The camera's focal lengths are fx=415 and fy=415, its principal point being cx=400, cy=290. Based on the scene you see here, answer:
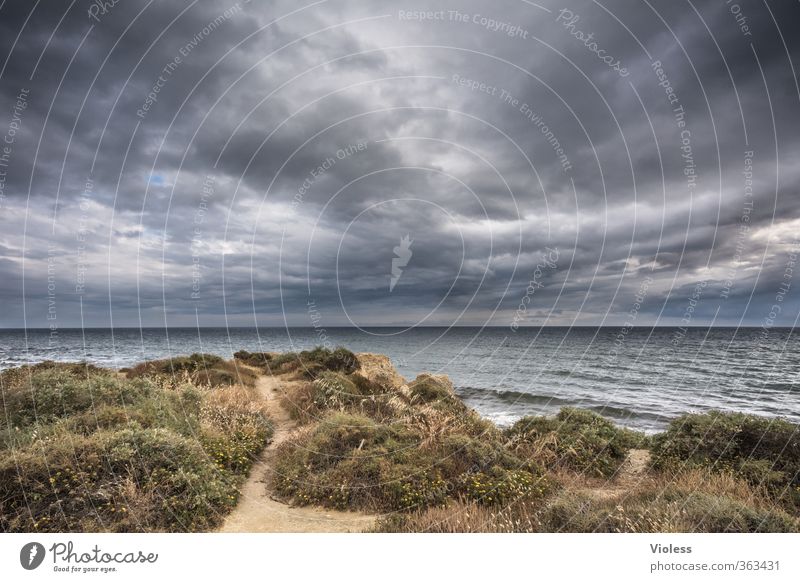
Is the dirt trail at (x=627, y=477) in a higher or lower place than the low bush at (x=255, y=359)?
lower

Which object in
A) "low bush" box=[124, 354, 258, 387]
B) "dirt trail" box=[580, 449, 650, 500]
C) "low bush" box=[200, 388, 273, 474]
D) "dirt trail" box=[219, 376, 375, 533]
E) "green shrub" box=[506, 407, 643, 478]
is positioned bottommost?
"dirt trail" box=[580, 449, 650, 500]

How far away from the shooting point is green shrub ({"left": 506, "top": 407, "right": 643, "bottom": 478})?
11961 millimetres

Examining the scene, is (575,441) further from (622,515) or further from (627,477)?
(622,515)

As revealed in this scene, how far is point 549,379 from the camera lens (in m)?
42.3

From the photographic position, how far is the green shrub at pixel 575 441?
12.0 metres

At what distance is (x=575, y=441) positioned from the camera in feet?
42.0

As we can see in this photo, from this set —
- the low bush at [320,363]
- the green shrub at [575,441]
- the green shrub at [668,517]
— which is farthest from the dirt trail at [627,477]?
the low bush at [320,363]

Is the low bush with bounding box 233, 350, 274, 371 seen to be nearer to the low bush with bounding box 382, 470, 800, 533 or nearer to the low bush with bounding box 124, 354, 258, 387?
the low bush with bounding box 124, 354, 258, 387

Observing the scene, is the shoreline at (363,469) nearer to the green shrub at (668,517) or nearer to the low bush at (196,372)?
the green shrub at (668,517)

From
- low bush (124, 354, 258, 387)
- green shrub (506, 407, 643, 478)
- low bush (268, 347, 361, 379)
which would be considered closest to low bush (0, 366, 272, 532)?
low bush (124, 354, 258, 387)
